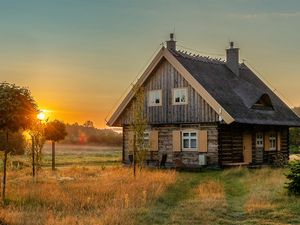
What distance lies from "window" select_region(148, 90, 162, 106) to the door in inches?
236

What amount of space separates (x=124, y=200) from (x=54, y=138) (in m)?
20.7

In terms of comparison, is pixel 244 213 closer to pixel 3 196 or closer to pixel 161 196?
pixel 161 196

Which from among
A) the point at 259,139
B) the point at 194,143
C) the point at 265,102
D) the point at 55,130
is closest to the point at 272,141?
the point at 259,139

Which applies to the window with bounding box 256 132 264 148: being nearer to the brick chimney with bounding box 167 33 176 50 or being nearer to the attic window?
the attic window

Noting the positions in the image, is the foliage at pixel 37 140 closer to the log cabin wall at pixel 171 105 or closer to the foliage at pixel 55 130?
the foliage at pixel 55 130

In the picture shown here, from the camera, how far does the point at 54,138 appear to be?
3497cm

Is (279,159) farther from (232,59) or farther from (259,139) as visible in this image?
(232,59)

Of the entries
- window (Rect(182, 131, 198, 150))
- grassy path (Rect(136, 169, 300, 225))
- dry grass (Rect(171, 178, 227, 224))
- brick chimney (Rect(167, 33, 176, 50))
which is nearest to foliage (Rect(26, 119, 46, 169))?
→ grassy path (Rect(136, 169, 300, 225))

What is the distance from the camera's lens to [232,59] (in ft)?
123

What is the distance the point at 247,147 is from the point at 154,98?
6.89 m

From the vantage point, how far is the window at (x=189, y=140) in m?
31.7

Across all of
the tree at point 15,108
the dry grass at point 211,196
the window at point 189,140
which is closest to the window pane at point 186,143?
the window at point 189,140

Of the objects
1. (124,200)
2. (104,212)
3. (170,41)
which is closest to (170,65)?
(170,41)

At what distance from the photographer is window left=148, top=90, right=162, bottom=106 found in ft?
110
